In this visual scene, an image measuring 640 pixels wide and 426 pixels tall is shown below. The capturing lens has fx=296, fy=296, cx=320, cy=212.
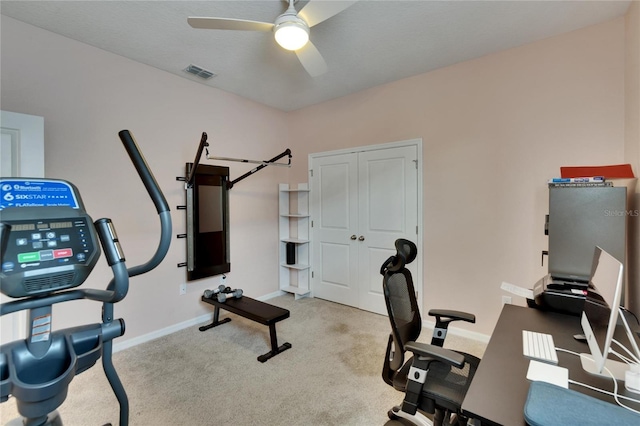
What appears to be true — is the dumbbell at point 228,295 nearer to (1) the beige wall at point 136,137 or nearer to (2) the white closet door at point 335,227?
(1) the beige wall at point 136,137

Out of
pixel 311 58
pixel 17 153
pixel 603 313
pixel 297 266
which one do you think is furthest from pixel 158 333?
pixel 603 313

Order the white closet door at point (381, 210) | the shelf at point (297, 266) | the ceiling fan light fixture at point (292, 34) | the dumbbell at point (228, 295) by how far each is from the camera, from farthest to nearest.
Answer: the shelf at point (297, 266) < the white closet door at point (381, 210) < the dumbbell at point (228, 295) < the ceiling fan light fixture at point (292, 34)

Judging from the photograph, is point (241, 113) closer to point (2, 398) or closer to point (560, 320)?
point (2, 398)

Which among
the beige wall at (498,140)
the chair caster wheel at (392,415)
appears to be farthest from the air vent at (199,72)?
the chair caster wheel at (392,415)

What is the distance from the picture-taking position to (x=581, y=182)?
2014mm

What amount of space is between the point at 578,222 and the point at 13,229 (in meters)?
2.89

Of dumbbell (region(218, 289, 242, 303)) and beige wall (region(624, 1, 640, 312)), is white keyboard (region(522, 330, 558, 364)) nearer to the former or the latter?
beige wall (region(624, 1, 640, 312))

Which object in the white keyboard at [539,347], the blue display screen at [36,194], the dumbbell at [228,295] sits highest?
the blue display screen at [36,194]

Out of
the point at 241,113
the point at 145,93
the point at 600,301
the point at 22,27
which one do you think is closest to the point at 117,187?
the point at 145,93

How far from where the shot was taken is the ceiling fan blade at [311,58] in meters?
2.06

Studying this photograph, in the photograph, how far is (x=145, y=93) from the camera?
2.93 meters

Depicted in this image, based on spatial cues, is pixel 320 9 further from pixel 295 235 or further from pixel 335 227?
pixel 295 235

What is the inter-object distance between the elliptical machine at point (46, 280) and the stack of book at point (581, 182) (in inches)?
104

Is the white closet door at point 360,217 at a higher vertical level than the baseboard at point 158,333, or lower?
higher
